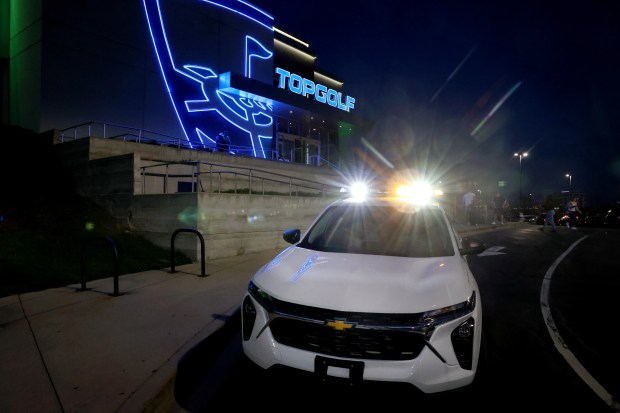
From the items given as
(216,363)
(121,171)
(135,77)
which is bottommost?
(216,363)

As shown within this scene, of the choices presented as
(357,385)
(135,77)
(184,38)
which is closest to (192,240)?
(357,385)

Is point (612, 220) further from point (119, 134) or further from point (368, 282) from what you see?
point (119, 134)

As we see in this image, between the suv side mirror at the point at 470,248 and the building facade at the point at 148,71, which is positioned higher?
the building facade at the point at 148,71

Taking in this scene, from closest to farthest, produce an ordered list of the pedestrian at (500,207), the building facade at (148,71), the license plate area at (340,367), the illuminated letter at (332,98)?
the license plate area at (340,367), the building facade at (148,71), the pedestrian at (500,207), the illuminated letter at (332,98)

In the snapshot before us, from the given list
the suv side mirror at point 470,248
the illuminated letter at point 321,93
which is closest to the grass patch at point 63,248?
the suv side mirror at point 470,248

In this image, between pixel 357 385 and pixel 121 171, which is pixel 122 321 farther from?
pixel 121 171

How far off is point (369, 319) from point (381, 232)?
71.6 inches

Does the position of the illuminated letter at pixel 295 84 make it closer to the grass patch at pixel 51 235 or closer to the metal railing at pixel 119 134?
the metal railing at pixel 119 134

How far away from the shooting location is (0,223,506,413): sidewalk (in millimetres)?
3002

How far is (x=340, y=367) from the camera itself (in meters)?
2.42

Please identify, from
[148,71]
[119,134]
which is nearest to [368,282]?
[119,134]

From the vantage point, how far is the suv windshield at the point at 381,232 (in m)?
3.76

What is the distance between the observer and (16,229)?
31.3 feet

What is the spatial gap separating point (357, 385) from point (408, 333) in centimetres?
46
